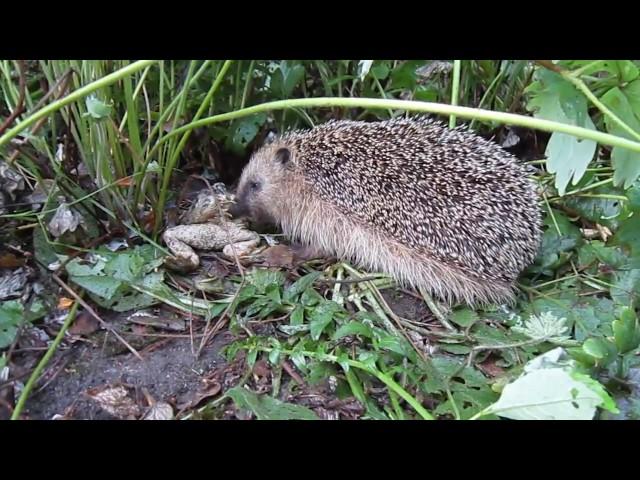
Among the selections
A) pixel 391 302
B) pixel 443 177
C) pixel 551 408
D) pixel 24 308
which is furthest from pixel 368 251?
pixel 24 308

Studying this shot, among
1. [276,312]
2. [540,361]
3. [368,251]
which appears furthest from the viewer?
[368,251]

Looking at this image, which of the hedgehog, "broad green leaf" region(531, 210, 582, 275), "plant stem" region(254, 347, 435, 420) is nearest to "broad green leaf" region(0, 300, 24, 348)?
"plant stem" region(254, 347, 435, 420)

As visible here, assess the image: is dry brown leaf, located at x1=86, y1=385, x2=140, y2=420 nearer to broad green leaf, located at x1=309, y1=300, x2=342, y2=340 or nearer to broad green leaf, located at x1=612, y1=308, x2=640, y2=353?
broad green leaf, located at x1=309, y1=300, x2=342, y2=340

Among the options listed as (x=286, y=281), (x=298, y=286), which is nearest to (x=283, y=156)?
(x=286, y=281)

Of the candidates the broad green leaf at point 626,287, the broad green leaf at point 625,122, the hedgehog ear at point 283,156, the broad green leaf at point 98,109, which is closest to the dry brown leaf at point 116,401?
the broad green leaf at point 98,109

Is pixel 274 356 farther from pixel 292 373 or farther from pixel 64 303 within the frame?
pixel 64 303

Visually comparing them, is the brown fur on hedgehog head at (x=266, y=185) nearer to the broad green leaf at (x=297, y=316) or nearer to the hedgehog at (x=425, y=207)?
the hedgehog at (x=425, y=207)

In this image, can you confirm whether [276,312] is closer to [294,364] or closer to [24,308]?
[294,364]

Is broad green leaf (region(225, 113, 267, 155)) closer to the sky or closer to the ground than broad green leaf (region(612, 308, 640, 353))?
closer to the sky
